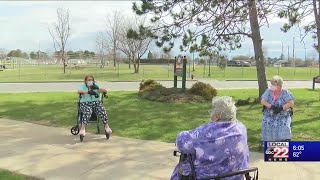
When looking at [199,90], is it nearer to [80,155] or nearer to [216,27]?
[216,27]

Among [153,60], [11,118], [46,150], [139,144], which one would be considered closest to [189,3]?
[11,118]

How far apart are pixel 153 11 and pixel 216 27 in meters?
2.69

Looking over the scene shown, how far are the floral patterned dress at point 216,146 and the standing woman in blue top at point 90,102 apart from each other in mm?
6131

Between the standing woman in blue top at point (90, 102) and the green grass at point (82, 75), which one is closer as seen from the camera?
the standing woman in blue top at point (90, 102)

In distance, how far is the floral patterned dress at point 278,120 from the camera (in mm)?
8695

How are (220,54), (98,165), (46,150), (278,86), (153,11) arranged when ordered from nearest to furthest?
(98,165) → (278,86) → (46,150) → (153,11) → (220,54)

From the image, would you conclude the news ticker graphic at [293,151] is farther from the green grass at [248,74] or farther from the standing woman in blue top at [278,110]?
the green grass at [248,74]

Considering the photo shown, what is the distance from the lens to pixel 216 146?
172 inches

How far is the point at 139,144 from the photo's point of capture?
390 inches

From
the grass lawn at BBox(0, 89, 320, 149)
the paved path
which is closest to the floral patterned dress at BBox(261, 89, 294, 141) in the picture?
the grass lawn at BBox(0, 89, 320, 149)

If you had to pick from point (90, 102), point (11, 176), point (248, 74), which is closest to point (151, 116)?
point (90, 102)

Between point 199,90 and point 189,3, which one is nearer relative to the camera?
point 189,3

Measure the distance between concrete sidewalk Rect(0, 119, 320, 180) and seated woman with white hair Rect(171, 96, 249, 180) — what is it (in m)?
2.87

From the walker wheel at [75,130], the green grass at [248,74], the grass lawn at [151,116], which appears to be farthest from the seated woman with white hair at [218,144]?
the green grass at [248,74]
